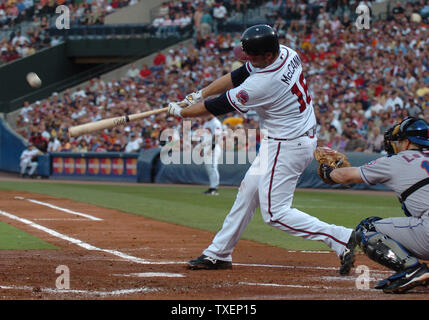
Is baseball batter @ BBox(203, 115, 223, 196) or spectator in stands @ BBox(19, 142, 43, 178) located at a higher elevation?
baseball batter @ BBox(203, 115, 223, 196)

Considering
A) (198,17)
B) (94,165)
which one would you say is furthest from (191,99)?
(198,17)

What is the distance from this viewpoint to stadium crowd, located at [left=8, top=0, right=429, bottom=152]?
19208 millimetres

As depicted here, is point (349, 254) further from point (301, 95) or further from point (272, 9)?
point (272, 9)

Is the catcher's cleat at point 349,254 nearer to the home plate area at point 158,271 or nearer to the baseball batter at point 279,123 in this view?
the baseball batter at point 279,123

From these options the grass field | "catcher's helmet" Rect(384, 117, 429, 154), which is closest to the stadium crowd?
the grass field

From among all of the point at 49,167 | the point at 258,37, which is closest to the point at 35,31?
the point at 49,167

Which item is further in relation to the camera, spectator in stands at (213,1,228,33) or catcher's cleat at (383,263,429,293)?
spectator in stands at (213,1,228,33)

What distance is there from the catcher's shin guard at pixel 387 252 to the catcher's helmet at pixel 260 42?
1.74 metres

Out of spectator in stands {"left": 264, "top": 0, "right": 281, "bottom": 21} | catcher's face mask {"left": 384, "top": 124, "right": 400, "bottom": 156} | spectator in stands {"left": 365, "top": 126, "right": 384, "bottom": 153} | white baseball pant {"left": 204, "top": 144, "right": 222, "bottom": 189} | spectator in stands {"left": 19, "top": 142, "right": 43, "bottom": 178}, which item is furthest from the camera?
spectator in stands {"left": 264, "top": 0, "right": 281, "bottom": 21}

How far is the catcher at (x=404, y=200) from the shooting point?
5.12 metres

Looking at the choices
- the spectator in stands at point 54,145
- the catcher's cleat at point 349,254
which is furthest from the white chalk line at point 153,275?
the spectator in stands at point 54,145

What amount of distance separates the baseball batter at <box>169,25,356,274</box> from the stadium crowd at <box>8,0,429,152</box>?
38.4 ft

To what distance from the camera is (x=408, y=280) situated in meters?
5.05

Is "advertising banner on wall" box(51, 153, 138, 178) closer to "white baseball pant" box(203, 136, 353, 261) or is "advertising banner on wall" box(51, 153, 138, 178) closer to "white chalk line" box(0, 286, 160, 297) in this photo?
"white baseball pant" box(203, 136, 353, 261)
